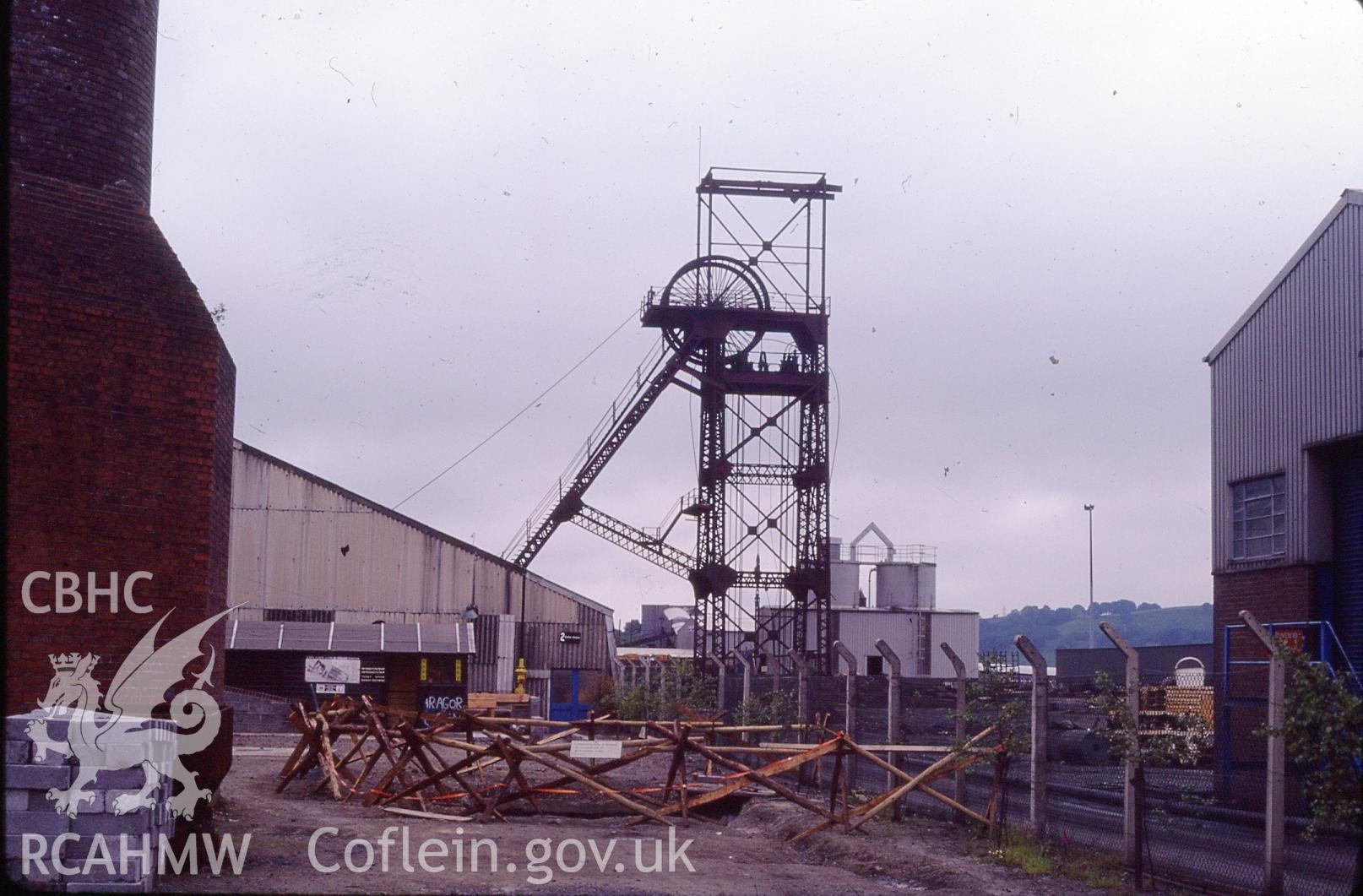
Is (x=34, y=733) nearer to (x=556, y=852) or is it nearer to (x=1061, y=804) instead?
(x=556, y=852)

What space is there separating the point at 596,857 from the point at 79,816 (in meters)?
5.10

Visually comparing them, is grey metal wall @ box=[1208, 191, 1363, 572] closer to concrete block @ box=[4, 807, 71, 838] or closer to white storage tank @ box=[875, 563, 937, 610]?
concrete block @ box=[4, 807, 71, 838]

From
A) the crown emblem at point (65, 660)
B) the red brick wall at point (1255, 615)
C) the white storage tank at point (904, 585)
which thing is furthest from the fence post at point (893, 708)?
the white storage tank at point (904, 585)

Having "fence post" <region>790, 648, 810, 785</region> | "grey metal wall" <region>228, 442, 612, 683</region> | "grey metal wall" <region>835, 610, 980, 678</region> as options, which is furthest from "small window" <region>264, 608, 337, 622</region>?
"grey metal wall" <region>835, 610, 980, 678</region>

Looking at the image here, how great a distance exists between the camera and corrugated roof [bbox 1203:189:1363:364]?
17328 mm

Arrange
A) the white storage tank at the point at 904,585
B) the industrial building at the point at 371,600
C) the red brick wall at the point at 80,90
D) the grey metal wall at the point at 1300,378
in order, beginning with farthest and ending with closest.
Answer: the white storage tank at the point at 904,585 → the industrial building at the point at 371,600 → the grey metal wall at the point at 1300,378 → the red brick wall at the point at 80,90

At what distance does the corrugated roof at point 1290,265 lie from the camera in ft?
56.9

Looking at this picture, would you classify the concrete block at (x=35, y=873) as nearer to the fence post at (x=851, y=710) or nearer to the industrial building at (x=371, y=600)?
the fence post at (x=851, y=710)

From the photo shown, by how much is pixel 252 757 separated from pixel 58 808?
14.5 m

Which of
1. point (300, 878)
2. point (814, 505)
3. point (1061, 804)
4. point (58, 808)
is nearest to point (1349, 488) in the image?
point (1061, 804)

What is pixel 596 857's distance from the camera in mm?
12648

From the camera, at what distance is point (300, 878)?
35.7ft

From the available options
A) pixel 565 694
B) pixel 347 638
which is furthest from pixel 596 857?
pixel 565 694

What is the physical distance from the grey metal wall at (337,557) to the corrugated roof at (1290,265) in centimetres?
2550
